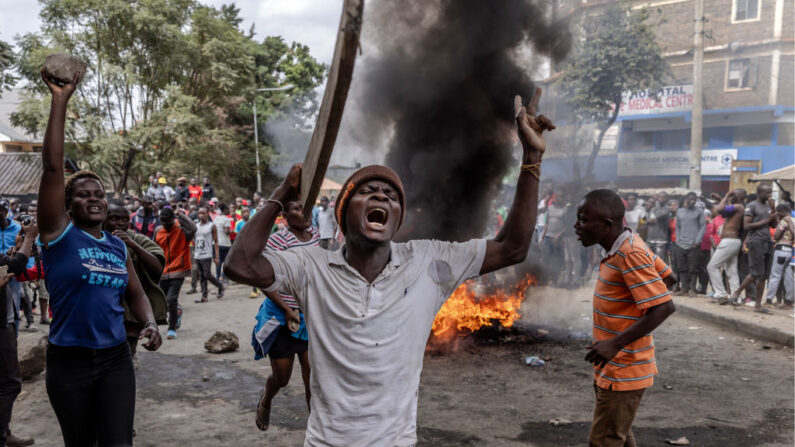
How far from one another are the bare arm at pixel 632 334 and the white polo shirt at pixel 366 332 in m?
1.23

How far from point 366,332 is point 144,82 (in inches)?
1032

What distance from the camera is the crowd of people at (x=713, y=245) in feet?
29.6

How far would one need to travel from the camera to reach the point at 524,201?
200 centimetres

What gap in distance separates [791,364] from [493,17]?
242 inches

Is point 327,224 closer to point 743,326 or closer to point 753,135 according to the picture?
point 743,326

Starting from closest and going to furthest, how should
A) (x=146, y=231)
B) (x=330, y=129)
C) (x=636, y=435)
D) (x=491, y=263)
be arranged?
(x=330, y=129)
(x=491, y=263)
(x=636, y=435)
(x=146, y=231)

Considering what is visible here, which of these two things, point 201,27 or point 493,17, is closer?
point 493,17

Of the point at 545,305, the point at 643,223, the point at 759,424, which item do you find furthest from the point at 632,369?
the point at 643,223

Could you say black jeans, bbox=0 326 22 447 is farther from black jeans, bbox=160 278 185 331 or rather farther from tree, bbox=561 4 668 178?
tree, bbox=561 4 668 178

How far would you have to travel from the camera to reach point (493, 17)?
30.4 ft

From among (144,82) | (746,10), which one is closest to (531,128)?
(144,82)

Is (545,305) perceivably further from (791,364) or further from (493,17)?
(493,17)

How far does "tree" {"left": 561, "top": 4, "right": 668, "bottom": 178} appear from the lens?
20.0 m

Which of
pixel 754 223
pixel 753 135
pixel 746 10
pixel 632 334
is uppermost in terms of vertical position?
pixel 746 10
